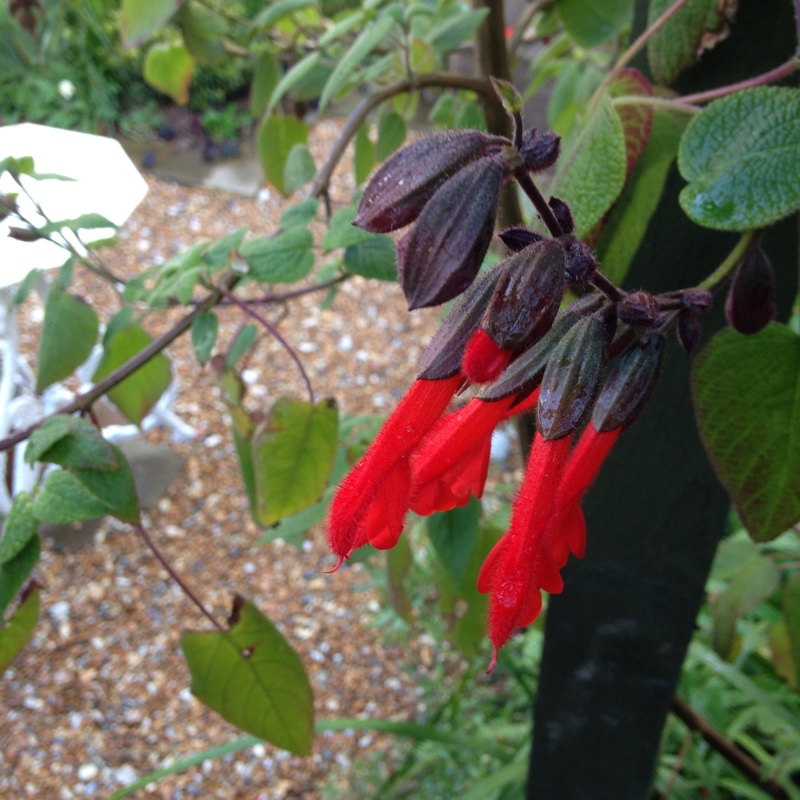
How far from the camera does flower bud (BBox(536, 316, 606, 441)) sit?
0.75 feet

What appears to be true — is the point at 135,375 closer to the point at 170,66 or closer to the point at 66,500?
the point at 66,500

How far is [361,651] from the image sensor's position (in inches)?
60.0

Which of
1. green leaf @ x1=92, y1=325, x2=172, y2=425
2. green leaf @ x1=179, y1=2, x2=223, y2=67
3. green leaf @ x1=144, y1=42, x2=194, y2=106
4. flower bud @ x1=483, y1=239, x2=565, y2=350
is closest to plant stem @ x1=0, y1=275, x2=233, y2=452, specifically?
green leaf @ x1=92, y1=325, x2=172, y2=425

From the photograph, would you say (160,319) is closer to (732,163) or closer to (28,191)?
(28,191)

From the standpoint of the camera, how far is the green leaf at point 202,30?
641 millimetres

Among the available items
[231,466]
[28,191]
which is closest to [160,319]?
[231,466]

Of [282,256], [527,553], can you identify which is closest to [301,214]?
[282,256]

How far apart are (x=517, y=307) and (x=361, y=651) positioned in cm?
142

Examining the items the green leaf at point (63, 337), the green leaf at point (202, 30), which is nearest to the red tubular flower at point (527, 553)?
the green leaf at point (63, 337)

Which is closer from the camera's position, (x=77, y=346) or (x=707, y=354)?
(x=707, y=354)

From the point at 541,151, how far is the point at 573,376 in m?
0.06

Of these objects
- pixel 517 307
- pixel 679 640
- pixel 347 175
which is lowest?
pixel 347 175

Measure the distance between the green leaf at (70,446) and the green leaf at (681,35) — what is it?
0.32m

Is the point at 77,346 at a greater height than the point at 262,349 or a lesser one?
greater
